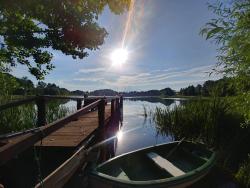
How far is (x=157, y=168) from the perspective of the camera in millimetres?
5949

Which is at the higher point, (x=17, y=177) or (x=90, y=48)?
(x=90, y=48)

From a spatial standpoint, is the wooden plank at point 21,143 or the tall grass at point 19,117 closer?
the wooden plank at point 21,143

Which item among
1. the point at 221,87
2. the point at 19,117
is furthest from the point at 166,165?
the point at 19,117

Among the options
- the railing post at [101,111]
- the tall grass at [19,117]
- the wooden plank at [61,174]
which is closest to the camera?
the wooden plank at [61,174]

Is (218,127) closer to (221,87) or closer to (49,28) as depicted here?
(221,87)

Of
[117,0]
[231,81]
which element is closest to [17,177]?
[117,0]

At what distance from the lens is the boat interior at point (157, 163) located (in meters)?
5.44

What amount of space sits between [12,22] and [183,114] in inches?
330

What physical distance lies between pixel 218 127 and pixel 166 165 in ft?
17.7

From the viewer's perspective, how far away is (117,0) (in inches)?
262

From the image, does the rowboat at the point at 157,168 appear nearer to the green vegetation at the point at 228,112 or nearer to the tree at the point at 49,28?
the green vegetation at the point at 228,112

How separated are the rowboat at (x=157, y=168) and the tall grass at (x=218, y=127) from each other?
1.77 m

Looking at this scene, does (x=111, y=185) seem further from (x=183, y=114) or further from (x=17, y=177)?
(x=183, y=114)

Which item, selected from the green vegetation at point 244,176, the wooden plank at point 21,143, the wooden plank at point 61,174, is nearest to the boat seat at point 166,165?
the wooden plank at point 61,174
